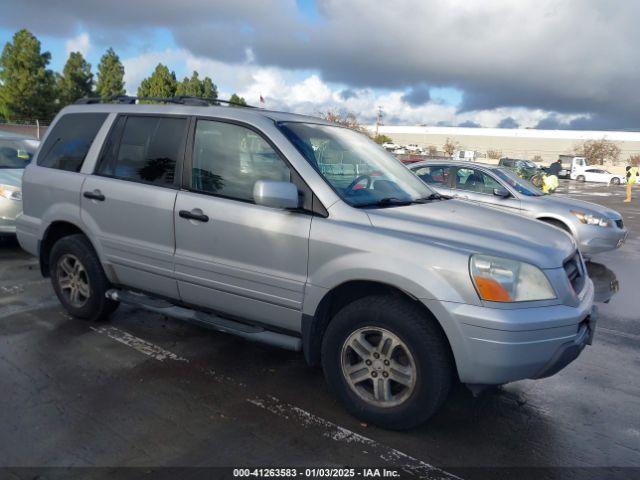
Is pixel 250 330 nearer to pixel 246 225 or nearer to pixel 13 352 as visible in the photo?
pixel 246 225

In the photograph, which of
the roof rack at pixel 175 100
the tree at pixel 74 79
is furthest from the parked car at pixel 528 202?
the tree at pixel 74 79

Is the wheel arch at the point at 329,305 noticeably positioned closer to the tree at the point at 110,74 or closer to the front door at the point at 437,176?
the front door at the point at 437,176

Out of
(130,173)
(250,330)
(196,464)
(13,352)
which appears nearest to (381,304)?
(250,330)

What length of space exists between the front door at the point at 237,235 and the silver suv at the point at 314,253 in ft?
0.03

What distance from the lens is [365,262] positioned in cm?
317

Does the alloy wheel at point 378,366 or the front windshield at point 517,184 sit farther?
the front windshield at point 517,184

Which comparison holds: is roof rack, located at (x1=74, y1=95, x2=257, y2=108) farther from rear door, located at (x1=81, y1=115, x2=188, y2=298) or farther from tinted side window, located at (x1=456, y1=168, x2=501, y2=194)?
tinted side window, located at (x1=456, y1=168, x2=501, y2=194)

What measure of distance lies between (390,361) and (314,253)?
0.80 metres

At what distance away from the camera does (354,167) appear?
4.03 metres

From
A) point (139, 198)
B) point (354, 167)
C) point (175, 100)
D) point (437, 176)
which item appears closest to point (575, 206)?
point (437, 176)

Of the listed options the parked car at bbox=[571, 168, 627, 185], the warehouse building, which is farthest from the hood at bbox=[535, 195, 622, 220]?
the warehouse building

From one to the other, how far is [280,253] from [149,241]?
1.26 metres

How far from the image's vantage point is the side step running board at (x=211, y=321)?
11.8 feet

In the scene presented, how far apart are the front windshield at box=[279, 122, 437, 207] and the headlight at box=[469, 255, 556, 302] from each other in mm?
917
